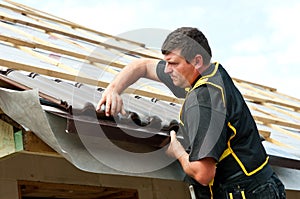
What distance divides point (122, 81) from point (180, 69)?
485 millimetres

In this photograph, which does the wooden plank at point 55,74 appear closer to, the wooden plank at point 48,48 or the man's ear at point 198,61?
the wooden plank at point 48,48

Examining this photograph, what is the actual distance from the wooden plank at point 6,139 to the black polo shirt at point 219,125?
0.90m

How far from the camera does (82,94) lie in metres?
3.31

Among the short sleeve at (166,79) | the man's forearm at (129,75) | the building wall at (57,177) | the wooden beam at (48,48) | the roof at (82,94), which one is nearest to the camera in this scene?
the roof at (82,94)

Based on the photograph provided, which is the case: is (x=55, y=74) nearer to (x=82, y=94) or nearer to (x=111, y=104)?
(x=82, y=94)

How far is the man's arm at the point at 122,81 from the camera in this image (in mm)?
2725

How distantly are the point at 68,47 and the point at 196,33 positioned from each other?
3241 mm

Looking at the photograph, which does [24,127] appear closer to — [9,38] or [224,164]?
Result: [224,164]

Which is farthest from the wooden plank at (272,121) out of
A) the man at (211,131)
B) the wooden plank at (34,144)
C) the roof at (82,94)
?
the wooden plank at (34,144)

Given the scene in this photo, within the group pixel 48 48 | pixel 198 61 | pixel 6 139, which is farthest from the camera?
pixel 48 48

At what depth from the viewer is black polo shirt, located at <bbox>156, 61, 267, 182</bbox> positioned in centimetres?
241

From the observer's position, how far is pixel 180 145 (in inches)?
108

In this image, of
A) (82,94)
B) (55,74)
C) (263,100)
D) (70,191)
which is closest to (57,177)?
(70,191)

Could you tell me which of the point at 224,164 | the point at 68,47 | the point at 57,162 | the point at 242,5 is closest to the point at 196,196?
the point at 224,164
